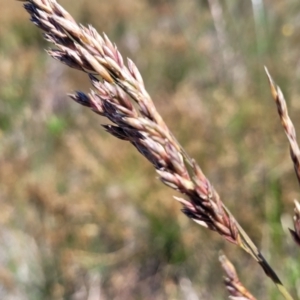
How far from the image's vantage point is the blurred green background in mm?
1802

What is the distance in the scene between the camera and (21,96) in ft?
11.1

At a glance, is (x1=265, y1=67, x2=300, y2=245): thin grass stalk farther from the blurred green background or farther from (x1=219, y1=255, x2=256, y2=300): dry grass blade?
the blurred green background

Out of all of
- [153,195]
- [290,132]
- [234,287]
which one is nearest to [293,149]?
[290,132]

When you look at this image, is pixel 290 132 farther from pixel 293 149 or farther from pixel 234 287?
pixel 234 287

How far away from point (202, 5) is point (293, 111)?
320cm

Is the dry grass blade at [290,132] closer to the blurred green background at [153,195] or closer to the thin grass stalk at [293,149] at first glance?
the thin grass stalk at [293,149]

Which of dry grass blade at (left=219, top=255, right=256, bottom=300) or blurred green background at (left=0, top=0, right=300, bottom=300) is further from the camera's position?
blurred green background at (left=0, top=0, right=300, bottom=300)

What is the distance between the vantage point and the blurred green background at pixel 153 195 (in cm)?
180

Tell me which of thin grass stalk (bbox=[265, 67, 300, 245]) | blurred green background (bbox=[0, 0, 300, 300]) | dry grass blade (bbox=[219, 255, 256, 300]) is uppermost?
thin grass stalk (bbox=[265, 67, 300, 245])

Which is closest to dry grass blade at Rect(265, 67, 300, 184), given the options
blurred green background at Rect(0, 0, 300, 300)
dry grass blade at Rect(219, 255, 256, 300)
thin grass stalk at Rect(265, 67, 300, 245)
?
thin grass stalk at Rect(265, 67, 300, 245)

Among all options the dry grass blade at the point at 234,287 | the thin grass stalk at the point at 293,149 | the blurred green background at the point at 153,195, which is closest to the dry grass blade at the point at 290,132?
the thin grass stalk at the point at 293,149

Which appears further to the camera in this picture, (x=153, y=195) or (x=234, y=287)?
(x=153, y=195)

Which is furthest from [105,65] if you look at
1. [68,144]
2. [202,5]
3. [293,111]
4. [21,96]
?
[202,5]

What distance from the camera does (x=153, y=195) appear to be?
2.06 m
